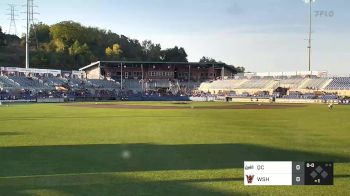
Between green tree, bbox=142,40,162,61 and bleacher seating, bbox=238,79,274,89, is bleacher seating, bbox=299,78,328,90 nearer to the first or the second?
bleacher seating, bbox=238,79,274,89

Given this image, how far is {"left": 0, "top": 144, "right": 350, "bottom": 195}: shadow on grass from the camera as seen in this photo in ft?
34.1

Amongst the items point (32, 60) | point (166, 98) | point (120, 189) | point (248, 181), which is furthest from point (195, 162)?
point (32, 60)

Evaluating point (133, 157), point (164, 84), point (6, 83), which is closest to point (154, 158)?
point (133, 157)

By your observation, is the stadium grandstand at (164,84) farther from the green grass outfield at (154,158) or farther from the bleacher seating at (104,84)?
the green grass outfield at (154,158)

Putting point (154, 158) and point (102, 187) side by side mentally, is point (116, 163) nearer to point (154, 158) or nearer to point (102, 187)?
point (154, 158)

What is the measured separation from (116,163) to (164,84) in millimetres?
114943

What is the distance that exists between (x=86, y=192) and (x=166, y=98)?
292ft

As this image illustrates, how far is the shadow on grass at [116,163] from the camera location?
10.4 meters

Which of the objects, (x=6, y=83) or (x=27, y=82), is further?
(x=27, y=82)

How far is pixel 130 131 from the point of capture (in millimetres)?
23562

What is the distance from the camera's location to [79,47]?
153 m

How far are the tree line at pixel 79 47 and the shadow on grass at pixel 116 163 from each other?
128 metres
